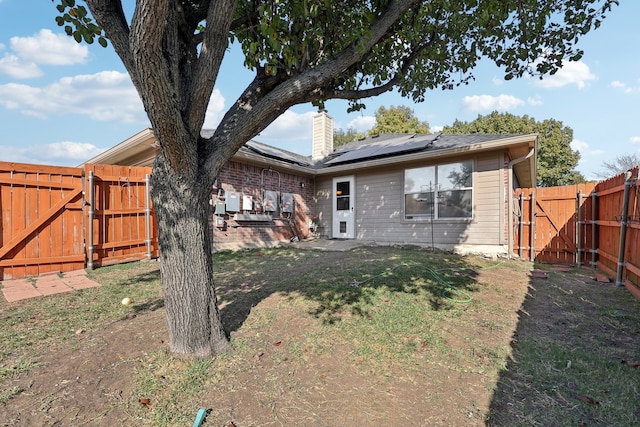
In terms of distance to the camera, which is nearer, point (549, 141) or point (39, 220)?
point (39, 220)

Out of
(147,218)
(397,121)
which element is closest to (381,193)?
(147,218)

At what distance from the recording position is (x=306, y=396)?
2.12 meters

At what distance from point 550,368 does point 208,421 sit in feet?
8.68

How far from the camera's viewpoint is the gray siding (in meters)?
7.88

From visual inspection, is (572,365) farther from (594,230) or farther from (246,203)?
(246,203)

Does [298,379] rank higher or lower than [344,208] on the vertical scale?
lower

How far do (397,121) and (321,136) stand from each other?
15659 millimetres

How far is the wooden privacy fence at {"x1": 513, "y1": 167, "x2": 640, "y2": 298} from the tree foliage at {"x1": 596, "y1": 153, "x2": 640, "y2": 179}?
24.3m

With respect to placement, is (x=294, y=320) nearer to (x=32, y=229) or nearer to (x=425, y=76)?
(x=425, y=76)

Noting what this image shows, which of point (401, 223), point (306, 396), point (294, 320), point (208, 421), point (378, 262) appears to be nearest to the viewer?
point (208, 421)

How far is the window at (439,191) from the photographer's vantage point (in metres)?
8.38

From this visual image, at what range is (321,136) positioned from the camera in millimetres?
13664

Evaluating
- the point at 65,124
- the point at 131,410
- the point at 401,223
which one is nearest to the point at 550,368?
the point at 131,410

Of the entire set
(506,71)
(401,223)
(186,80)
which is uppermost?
(506,71)
